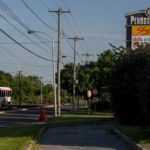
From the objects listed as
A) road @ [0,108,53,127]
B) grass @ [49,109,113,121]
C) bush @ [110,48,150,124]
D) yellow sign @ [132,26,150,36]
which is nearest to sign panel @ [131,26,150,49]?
yellow sign @ [132,26,150,36]

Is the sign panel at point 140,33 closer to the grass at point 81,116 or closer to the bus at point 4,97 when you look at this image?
the grass at point 81,116

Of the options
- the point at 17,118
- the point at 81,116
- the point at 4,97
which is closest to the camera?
the point at 17,118

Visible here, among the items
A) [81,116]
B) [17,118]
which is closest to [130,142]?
[17,118]

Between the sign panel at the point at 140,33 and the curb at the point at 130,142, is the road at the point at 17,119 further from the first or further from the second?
the curb at the point at 130,142

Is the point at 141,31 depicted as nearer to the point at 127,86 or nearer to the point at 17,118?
the point at 17,118

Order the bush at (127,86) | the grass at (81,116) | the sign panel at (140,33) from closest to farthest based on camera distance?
1. the bush at (127,86)
2. the grass at (81,116)
3. the sign panel at (140,33)

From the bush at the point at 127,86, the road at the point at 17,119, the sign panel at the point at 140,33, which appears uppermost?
the sign panel at the point at 140,33

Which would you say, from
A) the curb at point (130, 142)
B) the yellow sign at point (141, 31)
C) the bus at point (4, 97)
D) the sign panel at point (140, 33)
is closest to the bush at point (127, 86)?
the curb at point (130, 142)

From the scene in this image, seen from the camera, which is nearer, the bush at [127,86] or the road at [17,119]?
the bush at [127,86]

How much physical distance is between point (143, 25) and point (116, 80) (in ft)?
87.6

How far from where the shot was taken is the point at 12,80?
483 ft

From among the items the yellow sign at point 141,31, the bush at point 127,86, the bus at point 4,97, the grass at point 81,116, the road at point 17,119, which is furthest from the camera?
the bus at point 4,97

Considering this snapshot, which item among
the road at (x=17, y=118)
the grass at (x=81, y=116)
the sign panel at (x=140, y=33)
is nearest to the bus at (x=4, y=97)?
the road at (x=17, y=118)

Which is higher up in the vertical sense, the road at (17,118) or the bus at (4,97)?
the bus at (4,97)
